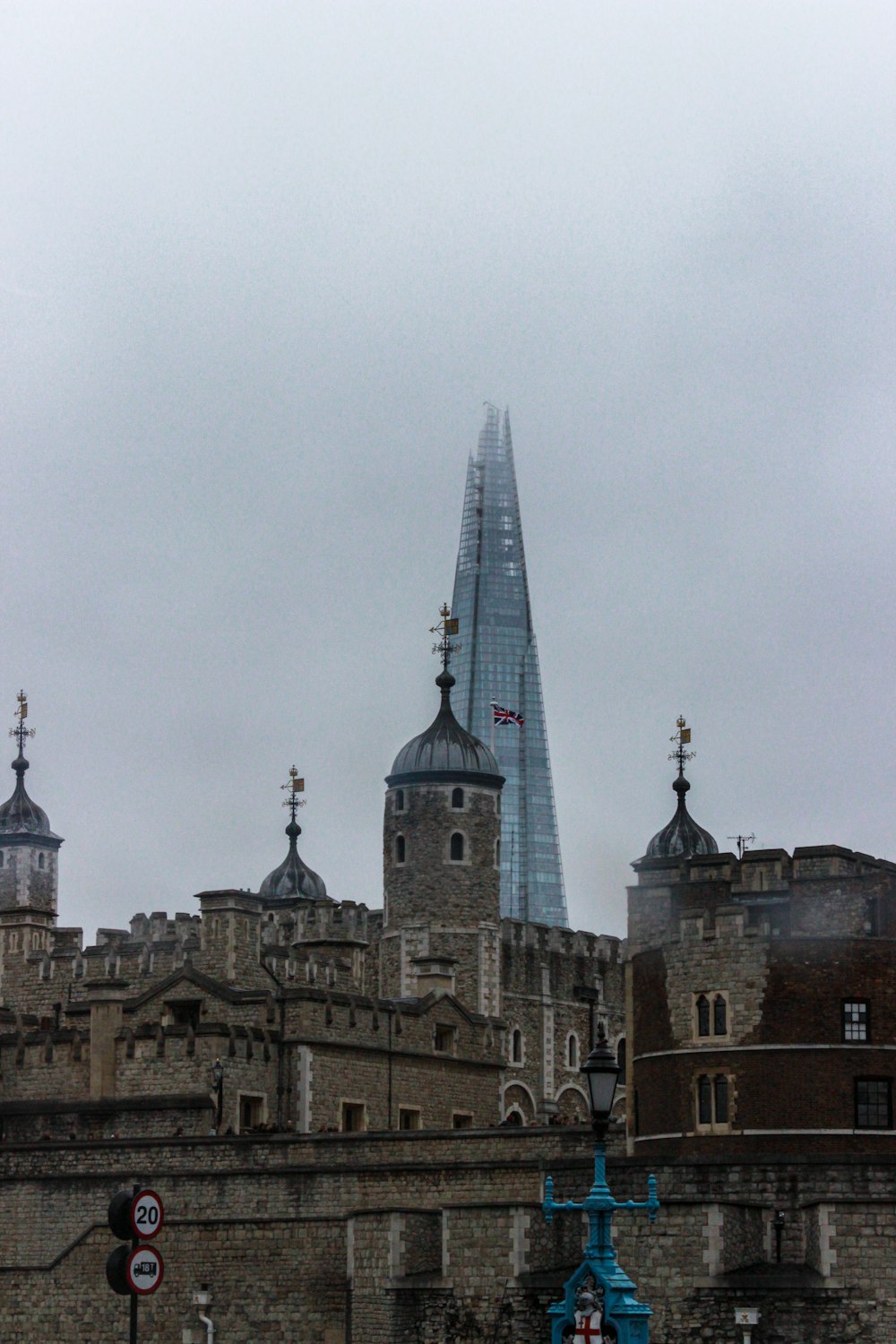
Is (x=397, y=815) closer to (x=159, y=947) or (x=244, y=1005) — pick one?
(x=159, y=947)

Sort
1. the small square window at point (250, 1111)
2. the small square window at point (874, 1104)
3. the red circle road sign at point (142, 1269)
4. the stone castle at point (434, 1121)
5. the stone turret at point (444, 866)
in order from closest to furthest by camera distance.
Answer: the red circle road sign at point (142, 1269) < the stone castle at point (434, 1121) < the small square window at point (874, 1104) < the small square window at point (250, 1111) < the stone turret at point (444, 866)

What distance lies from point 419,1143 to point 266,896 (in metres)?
40.7

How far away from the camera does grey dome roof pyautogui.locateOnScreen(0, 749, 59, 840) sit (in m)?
88.2

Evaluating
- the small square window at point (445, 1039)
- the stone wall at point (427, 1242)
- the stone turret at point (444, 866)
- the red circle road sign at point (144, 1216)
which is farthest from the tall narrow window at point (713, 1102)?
the stone turret at point (444, 866)


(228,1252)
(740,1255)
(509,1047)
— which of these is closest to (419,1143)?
(228,1252)

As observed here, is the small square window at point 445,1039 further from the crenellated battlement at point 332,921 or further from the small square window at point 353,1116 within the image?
the crenellated battlement at point 332,921

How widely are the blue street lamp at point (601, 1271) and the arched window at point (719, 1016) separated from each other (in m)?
13.9

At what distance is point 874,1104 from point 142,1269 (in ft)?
66.3

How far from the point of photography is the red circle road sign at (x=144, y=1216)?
1117 inches

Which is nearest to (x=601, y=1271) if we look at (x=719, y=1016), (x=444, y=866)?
(x=719, y=1016)

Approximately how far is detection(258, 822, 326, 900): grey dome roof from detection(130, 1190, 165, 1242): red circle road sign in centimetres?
6086

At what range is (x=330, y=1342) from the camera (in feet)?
139

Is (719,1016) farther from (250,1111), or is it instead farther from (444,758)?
(444,758)

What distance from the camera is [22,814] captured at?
292 feet
